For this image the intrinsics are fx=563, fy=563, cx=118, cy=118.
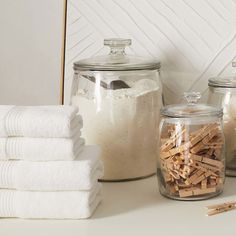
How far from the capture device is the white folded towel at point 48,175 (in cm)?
77

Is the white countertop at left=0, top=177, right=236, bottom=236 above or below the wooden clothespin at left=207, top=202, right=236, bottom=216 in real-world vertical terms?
below

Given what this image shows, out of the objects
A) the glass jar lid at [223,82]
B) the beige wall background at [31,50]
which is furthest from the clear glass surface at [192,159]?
the beige wall background at [31,50]

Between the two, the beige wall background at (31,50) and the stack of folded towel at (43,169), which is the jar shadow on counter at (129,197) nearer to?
the stack of folded towel at (43,169)

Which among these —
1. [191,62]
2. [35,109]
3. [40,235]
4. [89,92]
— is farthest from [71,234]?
[191,62]

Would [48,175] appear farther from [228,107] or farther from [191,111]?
[228,107]

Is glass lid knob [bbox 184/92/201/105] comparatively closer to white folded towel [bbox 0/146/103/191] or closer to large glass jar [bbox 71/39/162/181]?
large glass jar [bbox 71/39/162/181]

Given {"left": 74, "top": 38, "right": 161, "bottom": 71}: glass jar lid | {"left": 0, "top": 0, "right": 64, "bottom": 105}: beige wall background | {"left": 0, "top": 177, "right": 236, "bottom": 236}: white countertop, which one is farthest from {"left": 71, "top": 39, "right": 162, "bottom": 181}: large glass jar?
{"left": 0, "top": 0, "right": 64, "bottom": 105}: beige wall background

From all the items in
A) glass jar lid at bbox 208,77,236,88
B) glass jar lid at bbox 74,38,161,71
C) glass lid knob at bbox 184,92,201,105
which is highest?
glass jar lid at bbox 74,38,161,71

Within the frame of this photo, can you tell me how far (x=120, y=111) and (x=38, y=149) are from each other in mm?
216

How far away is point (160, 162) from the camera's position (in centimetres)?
87

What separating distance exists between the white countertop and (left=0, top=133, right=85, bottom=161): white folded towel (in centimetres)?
9

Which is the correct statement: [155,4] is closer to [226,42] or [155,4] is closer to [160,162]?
[226,42]

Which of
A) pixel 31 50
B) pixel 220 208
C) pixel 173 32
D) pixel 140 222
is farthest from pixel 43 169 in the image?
pixel 31 50

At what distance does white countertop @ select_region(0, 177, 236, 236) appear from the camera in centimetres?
73
